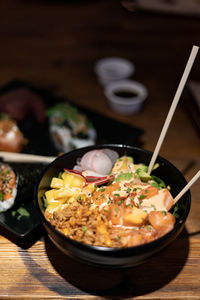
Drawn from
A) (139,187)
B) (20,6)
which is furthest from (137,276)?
(20,6)

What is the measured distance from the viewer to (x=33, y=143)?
2.27m

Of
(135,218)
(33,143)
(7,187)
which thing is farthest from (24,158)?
(135,218)

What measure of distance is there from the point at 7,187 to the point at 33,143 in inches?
23.8

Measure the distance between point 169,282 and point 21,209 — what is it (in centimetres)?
78

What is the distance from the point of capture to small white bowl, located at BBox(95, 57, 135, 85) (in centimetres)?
288

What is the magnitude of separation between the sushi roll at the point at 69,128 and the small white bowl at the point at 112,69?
584 mm

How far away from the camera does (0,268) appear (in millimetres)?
1413

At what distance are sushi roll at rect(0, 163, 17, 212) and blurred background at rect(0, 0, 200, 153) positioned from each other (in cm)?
90

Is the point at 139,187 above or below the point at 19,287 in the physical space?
above

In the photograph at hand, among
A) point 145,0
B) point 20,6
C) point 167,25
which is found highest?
point 145,0

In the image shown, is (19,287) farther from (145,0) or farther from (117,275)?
(145,0)

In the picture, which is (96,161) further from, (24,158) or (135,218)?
(24,158)

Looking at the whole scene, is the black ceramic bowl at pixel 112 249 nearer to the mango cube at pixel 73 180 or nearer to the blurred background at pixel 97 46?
the mango cube at pixel 73 180

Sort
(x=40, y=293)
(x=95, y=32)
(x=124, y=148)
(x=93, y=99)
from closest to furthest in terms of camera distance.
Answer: (x=40, y=293), (x=124, y=148), (x=93, y=99), (x=95, y=32)
